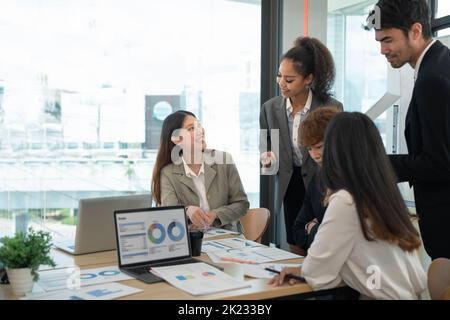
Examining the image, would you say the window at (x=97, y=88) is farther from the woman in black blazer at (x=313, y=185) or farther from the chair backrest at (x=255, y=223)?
the woman in black blazer at (x=313, y=185)

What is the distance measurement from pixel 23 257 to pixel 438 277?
1.41 m

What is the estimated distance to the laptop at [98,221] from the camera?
2.17 meters

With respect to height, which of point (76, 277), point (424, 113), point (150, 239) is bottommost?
point (76, 277)

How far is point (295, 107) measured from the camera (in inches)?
124

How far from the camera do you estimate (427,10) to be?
6.85ft

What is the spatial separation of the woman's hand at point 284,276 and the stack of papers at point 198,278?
0.10 meters

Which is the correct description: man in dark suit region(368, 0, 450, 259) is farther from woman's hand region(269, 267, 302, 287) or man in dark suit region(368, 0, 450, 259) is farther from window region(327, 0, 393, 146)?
window region(327, 0, 393, 146)

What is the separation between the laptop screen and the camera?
78.0 inches

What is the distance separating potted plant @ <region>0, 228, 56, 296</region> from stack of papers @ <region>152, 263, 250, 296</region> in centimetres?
41

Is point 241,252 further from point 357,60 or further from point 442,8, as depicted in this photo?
point 357,60

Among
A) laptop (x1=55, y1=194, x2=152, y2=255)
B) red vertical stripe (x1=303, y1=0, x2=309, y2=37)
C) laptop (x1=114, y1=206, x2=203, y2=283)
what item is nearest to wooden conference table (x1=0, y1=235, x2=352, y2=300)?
laptop (x1=114, y1=206, x2=203, y2=283)

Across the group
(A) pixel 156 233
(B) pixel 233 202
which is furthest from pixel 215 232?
(A) pixel 156 233

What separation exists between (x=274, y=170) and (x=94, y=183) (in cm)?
153

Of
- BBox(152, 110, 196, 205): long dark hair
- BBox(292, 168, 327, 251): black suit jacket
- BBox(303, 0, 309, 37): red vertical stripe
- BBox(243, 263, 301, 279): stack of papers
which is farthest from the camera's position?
BBox(303, 0, 309, 37): red vertical stripe
